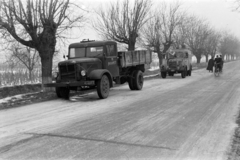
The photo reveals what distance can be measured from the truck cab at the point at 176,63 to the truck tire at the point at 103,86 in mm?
11463

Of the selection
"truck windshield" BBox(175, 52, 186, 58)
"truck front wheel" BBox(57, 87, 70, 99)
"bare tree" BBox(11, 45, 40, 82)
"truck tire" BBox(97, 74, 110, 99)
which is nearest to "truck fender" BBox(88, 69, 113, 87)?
"truck tire" BBox(97, 74, 110, 99)

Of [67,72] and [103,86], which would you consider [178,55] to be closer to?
[103,86]

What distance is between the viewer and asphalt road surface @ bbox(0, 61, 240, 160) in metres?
4.21

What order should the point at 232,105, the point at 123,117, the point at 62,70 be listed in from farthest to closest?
the point at 62,70 → the point at 232,105 → the point at 123,117

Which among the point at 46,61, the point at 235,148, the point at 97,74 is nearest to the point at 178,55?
the point at 46,61

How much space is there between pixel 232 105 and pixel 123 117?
12.3 ft

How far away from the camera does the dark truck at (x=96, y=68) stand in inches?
397

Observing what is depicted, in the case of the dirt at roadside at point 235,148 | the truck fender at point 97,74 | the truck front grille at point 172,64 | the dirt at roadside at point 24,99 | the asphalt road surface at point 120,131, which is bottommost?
the dirt at roadside at point 235,148

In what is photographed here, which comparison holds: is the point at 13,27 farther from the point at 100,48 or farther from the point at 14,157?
the point at 14,157

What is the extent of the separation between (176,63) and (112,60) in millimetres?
11725

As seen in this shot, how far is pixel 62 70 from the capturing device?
34.0 feet

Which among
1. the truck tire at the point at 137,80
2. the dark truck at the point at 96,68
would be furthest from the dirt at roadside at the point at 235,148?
the truck tire at the point at 137,80

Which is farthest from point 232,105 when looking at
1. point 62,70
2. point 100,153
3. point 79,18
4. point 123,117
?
point 79,18

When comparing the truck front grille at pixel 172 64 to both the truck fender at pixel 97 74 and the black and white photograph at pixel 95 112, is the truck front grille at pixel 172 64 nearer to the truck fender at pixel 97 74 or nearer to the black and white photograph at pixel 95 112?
the black and white photograph at pixel 95 112
